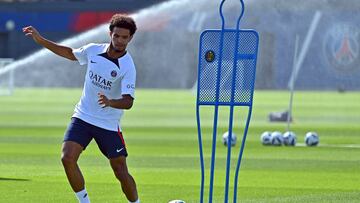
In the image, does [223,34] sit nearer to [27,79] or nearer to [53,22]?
[27,79]

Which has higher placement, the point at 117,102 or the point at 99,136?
the point at 117,102

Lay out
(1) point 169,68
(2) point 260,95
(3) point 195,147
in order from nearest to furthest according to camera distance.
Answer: (3) point 195,147 < (2) point 260,95 < (1) point 169,68

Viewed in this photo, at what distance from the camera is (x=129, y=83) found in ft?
42.9

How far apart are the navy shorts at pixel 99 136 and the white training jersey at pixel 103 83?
0.05m

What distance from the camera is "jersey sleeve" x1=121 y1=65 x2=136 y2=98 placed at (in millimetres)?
13008

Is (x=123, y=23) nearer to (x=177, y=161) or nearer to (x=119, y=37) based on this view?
(x=119, y=37)

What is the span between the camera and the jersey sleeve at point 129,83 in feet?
42.7

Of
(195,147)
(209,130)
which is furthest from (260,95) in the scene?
(195,147)

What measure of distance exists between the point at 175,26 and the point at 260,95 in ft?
21.9

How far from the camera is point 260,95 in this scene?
65.1 meters

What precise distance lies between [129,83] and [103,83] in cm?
31

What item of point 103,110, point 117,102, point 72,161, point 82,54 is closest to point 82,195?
point 72,161

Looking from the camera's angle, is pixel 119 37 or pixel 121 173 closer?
pixel 119 37

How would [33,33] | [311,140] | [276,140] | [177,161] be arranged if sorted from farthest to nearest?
[276,140] → [311,140] → [177,161] → [33,33]
